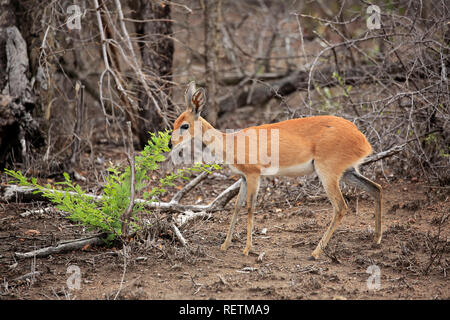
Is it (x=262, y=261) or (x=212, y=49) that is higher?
(x=212, y=49)

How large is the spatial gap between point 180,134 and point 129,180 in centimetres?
76

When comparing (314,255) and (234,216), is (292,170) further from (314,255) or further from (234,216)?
(314,255)

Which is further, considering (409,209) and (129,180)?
(409,209)

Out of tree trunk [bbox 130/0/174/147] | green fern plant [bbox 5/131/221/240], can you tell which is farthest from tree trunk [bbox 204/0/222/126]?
green fern plant [bbox 5/131/221/240]

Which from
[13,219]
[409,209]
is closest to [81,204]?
[13,219]

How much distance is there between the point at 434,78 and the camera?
7.92 meters

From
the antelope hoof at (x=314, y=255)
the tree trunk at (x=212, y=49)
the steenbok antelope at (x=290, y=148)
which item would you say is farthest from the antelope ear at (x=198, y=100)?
the tree trunk at (x=212, y=49)

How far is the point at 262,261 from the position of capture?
541 cm

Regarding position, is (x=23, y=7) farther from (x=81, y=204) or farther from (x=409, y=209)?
(x=409, y=209)

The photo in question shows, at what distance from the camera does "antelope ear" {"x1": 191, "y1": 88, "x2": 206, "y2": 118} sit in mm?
5418

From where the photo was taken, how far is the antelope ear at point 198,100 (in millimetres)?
5418

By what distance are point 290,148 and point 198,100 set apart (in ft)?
3.72

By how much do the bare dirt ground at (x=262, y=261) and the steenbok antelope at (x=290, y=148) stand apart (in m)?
0.46

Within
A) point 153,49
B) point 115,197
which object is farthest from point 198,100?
point 153,49
